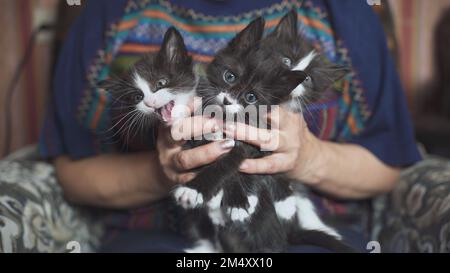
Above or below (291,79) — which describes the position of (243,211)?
below

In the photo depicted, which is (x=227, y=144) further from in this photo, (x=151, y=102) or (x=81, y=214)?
(x=81, y=214)

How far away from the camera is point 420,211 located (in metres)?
0.74

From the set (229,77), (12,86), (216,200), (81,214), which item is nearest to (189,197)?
(216,200)

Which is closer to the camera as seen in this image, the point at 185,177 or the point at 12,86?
the point at 185,177

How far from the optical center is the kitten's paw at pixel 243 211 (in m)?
0.52

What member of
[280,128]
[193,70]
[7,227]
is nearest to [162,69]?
[193,70]

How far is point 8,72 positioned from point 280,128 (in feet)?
2.03

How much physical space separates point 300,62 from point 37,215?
1.55ft

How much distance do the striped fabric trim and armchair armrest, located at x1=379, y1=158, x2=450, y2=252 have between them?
0.14 meters

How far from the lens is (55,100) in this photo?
787 millimetres

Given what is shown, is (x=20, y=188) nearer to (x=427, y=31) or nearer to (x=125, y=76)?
(x=125, y=76)

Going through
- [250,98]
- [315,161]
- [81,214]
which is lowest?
[81,214]

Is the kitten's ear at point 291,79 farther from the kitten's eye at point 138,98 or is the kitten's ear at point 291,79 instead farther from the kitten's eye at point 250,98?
the kitten's eye at point 138,98

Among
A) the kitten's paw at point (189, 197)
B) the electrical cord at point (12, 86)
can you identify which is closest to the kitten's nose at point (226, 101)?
the kitten's paw at point (189, 197)
